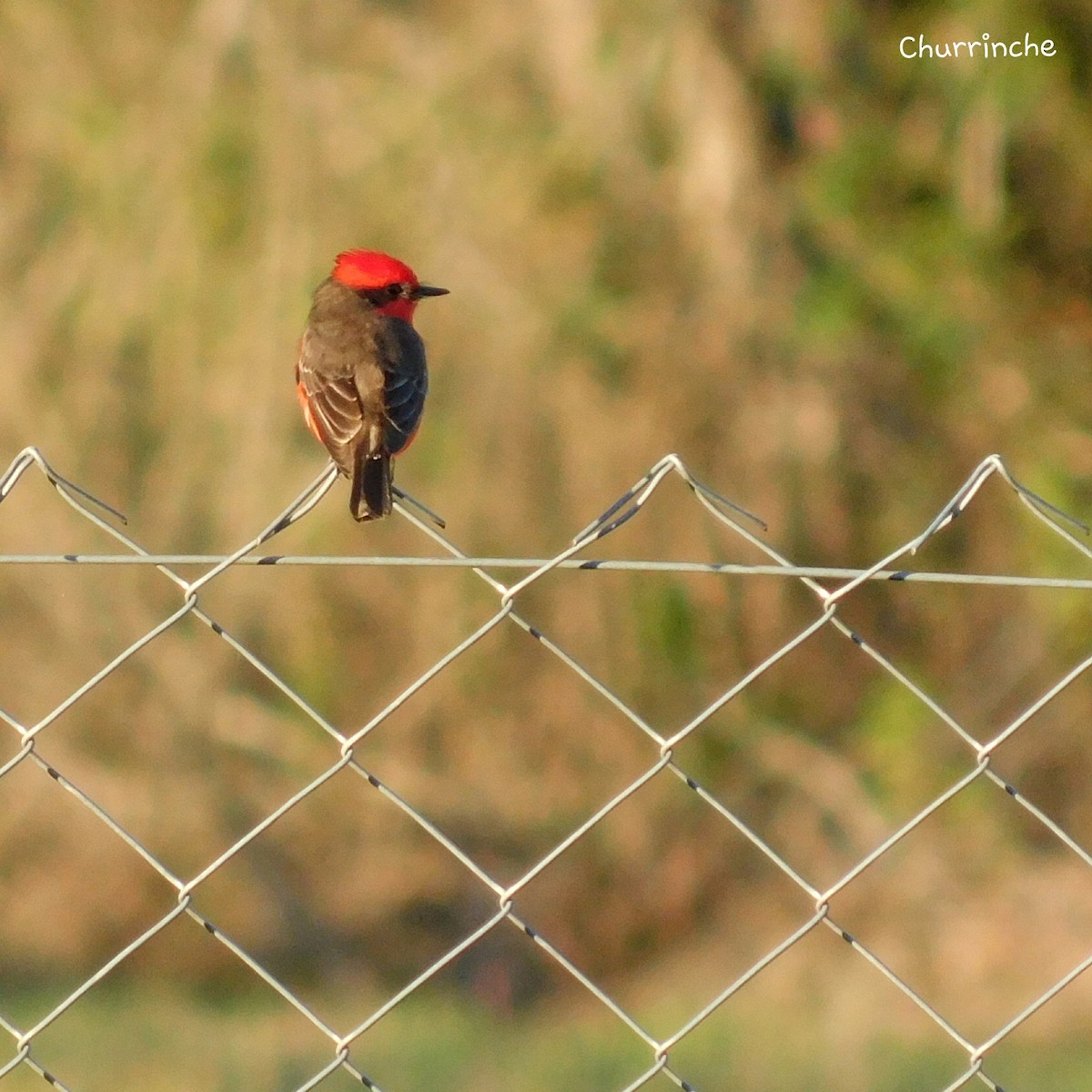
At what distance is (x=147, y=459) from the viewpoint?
21.9 ft

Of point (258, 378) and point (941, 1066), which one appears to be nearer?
point (941, 1066)

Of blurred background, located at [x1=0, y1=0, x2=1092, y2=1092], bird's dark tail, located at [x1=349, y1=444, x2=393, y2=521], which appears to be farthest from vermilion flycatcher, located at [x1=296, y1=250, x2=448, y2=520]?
blurred background, located at [x1=0, y1=0, x2=1092, y2=1092]

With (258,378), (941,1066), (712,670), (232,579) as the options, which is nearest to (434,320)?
(258,378)

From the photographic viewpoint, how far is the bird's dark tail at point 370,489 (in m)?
3.59

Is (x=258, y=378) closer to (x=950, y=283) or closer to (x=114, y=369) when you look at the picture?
(x=114, y=369)

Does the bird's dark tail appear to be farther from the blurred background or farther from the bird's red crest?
the blurred background

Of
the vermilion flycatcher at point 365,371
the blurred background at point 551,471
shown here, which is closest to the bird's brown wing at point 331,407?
the vermilion flycatcher at point 365,371

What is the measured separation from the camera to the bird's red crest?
15.6 ft

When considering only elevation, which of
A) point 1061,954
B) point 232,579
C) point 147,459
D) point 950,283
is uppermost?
point 950,283

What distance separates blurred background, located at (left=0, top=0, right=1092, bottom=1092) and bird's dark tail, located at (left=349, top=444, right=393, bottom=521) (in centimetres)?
257

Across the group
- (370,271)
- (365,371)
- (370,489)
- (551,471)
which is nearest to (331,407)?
(365,371)

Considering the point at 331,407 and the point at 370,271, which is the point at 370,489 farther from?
the point at 370,271

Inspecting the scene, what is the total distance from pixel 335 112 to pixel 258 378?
1.03m

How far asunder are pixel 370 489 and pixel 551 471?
287cm
